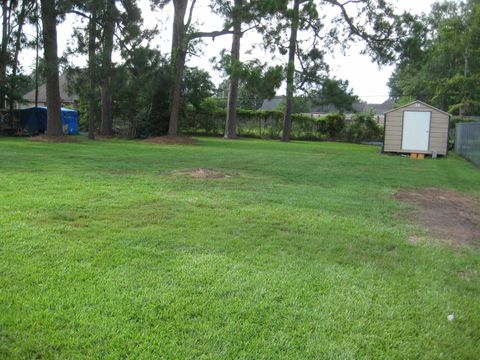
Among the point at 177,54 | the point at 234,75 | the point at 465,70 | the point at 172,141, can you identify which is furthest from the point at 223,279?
the point at 465,70

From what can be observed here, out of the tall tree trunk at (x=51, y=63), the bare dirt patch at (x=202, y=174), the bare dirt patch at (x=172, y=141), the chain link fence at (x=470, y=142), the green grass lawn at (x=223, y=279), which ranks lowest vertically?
the green grass lawn at (x=223, y=279)

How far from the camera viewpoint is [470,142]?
17000mm

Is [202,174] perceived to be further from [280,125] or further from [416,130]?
[280,125]

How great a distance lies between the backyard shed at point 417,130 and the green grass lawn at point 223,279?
41.0 feet

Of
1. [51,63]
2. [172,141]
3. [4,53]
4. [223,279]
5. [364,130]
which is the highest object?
[4,53]

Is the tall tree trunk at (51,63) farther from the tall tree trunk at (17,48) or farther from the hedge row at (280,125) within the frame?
the hedge row at (280,125)

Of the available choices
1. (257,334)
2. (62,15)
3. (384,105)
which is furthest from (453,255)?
(384,105)

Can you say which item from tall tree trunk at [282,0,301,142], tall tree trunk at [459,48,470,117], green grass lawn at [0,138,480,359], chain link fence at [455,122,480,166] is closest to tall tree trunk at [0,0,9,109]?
tall tree trunk at [282,0,301,142]

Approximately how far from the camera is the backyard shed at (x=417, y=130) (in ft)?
60.2

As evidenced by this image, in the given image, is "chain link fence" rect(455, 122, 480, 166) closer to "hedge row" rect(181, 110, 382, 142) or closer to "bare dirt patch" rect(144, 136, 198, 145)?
"hedge row" rect(181, 110, 382, 142)

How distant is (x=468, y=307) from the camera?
3.37 m

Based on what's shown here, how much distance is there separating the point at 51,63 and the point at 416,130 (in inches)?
550

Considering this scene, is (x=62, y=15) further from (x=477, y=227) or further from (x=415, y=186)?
(x=477, y=227)

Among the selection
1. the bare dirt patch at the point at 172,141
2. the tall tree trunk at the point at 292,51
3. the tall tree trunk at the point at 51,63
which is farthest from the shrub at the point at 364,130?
the tall tree trunk at the point at 51,63
